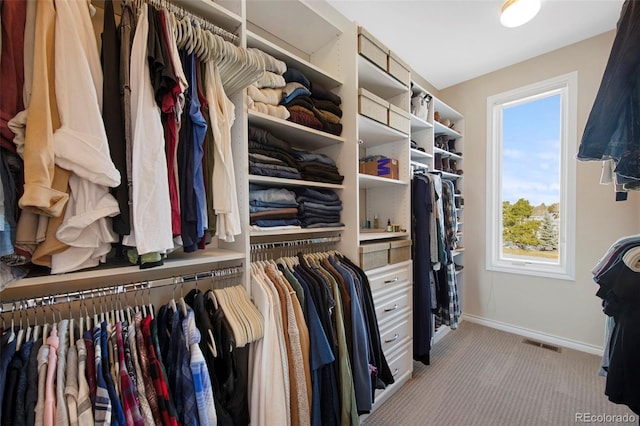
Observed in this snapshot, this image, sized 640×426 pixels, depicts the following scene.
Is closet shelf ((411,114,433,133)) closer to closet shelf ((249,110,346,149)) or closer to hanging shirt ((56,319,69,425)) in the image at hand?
closet shelf ((249,110,346,149))

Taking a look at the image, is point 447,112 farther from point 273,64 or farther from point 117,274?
point 117,274

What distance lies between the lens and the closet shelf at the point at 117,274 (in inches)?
29.5

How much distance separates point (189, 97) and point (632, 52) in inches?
58.1

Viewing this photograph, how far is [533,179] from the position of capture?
109 inches

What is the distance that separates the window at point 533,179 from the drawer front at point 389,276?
5.30 ft

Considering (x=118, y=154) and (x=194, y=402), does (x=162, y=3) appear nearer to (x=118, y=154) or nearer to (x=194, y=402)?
(x=118, y=154)

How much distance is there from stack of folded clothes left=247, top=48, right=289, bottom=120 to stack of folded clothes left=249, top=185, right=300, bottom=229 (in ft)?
1.34

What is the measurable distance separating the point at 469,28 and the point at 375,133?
1.28 metres

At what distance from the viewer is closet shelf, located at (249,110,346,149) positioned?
1319 mm

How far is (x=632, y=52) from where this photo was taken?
0.81m

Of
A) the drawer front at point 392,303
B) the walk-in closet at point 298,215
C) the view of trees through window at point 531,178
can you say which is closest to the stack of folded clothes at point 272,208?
the walk-in closet at point 298,215

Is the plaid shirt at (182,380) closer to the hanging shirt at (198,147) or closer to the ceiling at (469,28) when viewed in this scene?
the hanging shirt at (198,147)
